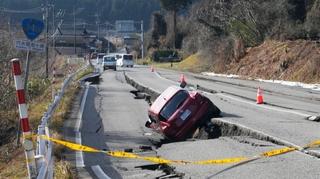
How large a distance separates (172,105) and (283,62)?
2668 centimetres

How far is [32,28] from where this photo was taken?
47.3 ft

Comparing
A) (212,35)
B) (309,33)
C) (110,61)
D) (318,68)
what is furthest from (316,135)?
(110,61)

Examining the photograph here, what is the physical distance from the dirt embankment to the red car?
2078 cm

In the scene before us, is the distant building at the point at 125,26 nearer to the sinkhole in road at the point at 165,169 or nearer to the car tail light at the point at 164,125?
the car tail light at the point at 164,125

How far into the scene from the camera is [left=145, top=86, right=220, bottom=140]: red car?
13.6m

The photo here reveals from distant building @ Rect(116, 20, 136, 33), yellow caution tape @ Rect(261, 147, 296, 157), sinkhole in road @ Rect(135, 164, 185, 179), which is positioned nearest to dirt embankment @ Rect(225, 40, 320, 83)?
yellow caution tape @ Rect(261, 147, 296, 157)

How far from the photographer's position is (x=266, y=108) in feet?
60.5

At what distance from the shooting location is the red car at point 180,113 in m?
13.6

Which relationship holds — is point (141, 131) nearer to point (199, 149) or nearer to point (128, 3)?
point (199, 149)

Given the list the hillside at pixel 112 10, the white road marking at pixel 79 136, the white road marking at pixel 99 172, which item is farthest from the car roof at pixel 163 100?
the hillside at pixel 112 10

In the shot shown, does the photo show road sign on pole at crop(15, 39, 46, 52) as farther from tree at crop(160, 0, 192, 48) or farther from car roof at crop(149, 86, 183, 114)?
tree at crop(160, 0, 192, 48)

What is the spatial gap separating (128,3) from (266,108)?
448ft

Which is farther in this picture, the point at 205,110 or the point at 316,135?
the point at 205,110

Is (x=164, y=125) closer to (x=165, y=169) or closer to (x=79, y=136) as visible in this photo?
(x=79, y=136)
